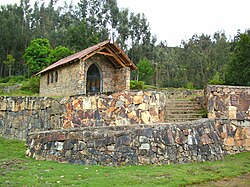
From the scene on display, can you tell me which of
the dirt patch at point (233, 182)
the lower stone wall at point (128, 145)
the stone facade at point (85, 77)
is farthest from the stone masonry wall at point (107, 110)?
the stone facade at point (85, 77)

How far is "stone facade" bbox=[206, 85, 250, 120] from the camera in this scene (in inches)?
488

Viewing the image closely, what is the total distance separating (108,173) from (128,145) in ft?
5.19

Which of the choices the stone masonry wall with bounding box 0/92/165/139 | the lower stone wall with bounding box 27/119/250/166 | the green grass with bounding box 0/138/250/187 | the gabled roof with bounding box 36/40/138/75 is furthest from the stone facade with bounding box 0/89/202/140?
the gabled roof with bounding box 36/40/138/75

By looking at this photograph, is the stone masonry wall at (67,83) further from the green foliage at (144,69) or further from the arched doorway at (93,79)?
the green foliage at (144,69)

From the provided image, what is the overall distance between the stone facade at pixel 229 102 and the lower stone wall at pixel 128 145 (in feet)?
7.15

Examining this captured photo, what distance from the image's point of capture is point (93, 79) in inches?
913

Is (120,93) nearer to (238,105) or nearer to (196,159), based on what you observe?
(196,159)

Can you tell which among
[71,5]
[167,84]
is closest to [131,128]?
[167,84]

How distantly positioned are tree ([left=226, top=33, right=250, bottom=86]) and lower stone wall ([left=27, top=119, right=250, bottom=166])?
1652cm

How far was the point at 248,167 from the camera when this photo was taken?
31.1ft

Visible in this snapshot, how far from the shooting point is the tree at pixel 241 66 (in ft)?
82.7

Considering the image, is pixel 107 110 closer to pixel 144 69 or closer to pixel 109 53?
pixel 109 53

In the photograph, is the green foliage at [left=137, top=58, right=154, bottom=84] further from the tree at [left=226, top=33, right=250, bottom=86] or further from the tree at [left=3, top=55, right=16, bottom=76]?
the tree at [left=3, top=55, right=16, bottom=76]

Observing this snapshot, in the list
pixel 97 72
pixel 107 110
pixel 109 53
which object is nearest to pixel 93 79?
pixel 97 72
